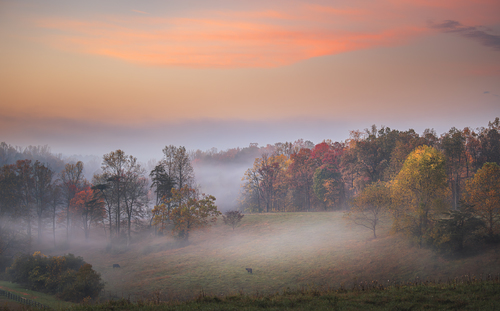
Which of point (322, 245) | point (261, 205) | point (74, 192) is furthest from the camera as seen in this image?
point (261, 205)

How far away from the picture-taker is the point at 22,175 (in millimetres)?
69625

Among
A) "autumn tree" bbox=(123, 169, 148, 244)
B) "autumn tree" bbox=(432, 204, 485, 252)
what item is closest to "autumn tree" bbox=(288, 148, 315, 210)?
"autumn tree" bbox=(123, 169, 148, 244)

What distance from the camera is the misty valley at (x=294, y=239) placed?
22.8 metres

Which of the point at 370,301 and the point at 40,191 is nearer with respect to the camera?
the point at 370,301

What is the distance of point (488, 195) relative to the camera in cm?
3881

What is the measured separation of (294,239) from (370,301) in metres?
38.7

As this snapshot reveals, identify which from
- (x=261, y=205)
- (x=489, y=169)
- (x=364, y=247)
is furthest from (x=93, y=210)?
(x=489, y=169)

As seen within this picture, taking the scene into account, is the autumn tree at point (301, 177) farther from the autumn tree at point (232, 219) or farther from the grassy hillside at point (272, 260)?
the autumn tree at point (232, 219)

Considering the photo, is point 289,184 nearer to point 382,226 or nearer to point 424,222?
point 382,226

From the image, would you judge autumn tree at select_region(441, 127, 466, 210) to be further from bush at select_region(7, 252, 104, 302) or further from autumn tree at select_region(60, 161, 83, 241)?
autumn tree at select_region(60, 161, 83, 241)

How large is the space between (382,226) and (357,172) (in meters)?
20.0

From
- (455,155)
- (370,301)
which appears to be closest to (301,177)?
(455,155)

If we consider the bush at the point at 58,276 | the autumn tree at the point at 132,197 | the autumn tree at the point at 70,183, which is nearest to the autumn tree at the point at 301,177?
the autumn tree at the point at 132,197

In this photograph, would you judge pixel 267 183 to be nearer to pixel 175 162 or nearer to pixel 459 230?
pixel 175 162
